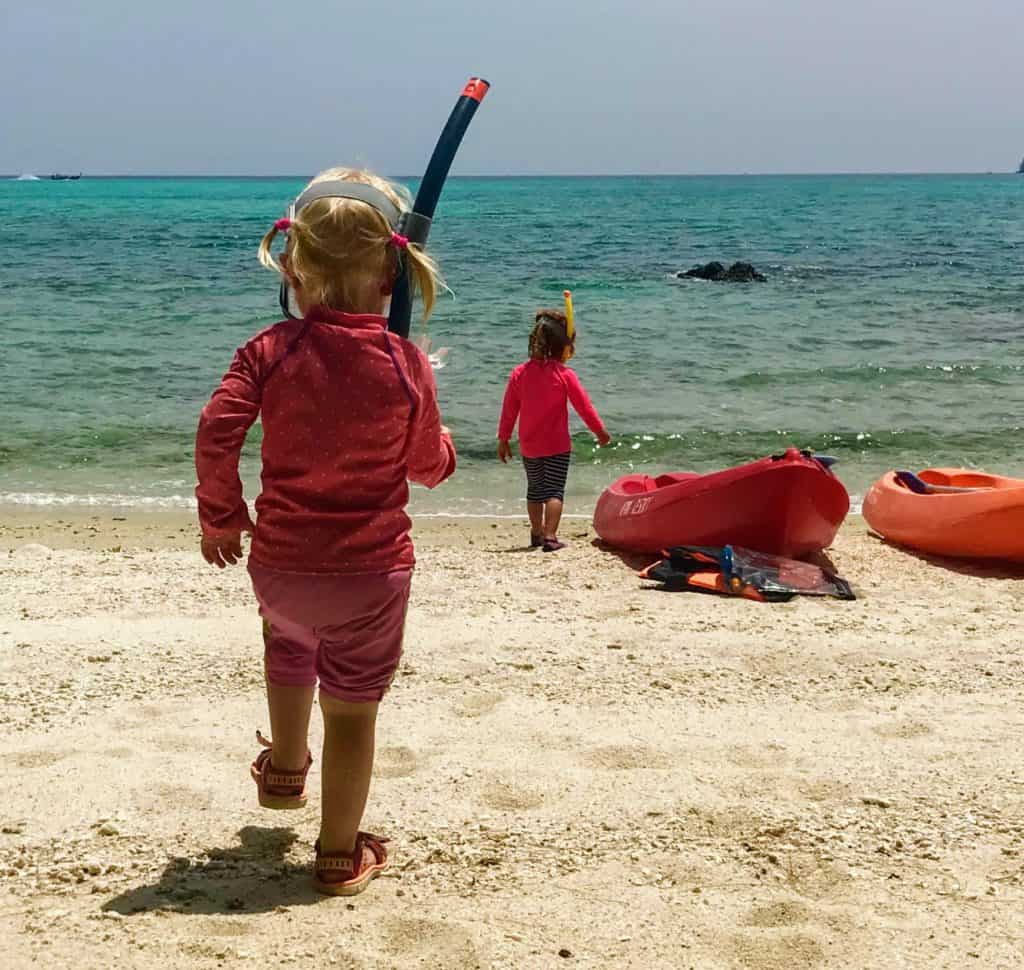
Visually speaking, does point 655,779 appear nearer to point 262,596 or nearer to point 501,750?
point 501,750

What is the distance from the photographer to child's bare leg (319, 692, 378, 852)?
9.14ft

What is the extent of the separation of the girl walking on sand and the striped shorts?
4747mm

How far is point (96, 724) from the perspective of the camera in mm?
3891

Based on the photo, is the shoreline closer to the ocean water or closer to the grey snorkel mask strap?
the ocean water

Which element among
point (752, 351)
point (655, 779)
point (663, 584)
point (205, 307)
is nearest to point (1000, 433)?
A: point (752, 351)

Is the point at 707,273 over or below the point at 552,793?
over

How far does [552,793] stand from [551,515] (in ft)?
13.6

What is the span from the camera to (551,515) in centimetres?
752

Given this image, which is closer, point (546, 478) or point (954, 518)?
point (954, 518)

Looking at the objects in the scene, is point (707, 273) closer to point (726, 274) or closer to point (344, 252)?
point (726, 274)

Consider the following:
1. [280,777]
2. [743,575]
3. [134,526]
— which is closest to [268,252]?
[280,777]

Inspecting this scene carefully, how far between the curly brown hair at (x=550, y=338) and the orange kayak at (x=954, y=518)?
2156 millimetres

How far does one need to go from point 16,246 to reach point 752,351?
93.8 feet

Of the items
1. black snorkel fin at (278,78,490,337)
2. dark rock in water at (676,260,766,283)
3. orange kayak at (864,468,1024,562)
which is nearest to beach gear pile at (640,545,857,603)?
orange kayak at (864,468,1024,562)
